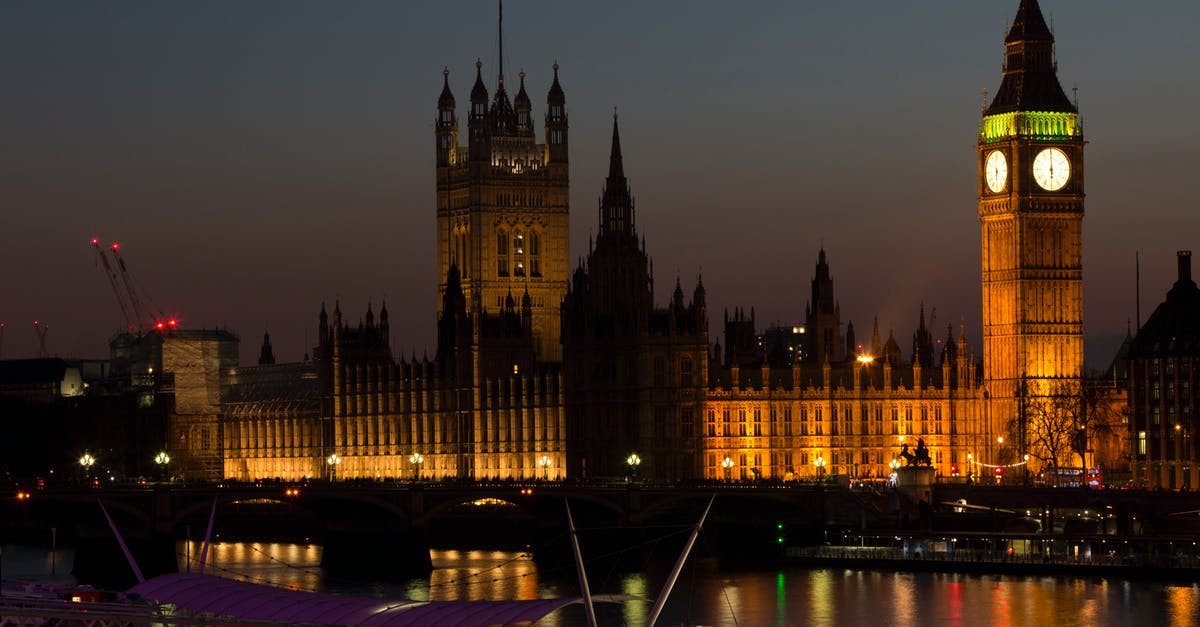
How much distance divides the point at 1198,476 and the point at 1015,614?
42.6 meters

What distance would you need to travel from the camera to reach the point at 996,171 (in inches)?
6870

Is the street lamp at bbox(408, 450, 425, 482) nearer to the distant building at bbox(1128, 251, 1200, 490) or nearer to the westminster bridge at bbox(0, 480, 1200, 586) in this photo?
the westminster bridge at bbox(0, 480, 1200, 586)

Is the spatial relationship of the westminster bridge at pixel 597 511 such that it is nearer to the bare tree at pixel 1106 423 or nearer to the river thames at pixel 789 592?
the river thames at pixel 789 592

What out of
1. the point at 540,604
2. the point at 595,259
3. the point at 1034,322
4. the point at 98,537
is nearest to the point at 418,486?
the point at 98,537

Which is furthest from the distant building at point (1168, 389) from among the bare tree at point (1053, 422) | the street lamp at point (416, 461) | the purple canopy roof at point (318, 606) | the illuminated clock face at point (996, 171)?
the purple canopy roof at point (318, 606)

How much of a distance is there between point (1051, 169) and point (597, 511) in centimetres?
3895

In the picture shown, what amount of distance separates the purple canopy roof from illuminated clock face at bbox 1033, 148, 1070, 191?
9019 cm

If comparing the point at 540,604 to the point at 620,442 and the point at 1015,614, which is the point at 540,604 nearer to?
the point at 1015,614

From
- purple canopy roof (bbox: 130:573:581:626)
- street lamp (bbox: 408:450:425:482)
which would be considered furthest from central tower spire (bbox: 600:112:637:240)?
purple canopy roof (bbox: 130:573:581:626)

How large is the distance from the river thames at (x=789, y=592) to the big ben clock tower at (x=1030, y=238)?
36.6m

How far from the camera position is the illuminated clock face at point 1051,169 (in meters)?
174

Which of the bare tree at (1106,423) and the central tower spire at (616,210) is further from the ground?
the central tower spire at (616,210)

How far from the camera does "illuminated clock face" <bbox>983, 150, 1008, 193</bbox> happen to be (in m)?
174

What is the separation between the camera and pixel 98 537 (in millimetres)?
154375
